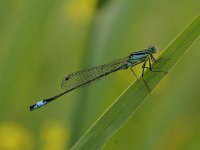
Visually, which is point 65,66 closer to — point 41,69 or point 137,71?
point 41,69

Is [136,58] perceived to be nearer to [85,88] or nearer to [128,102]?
[85,88]

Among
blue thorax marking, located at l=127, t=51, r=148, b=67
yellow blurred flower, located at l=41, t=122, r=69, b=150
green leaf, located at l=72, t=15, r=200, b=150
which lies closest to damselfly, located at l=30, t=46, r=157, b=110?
blue thorax marking, located at l=127, t=51, r=148, b=67

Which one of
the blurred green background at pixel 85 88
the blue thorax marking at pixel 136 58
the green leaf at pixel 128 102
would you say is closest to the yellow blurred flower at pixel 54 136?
the blurred green background at pixel 85 88

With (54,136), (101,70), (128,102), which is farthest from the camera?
(54,136)

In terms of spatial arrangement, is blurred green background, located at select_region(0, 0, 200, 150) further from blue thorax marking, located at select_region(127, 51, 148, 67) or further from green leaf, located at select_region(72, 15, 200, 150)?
green leaf, located at select_region(72, 15, 200, 150)

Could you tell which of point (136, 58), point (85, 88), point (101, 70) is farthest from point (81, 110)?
point (136, 58)
